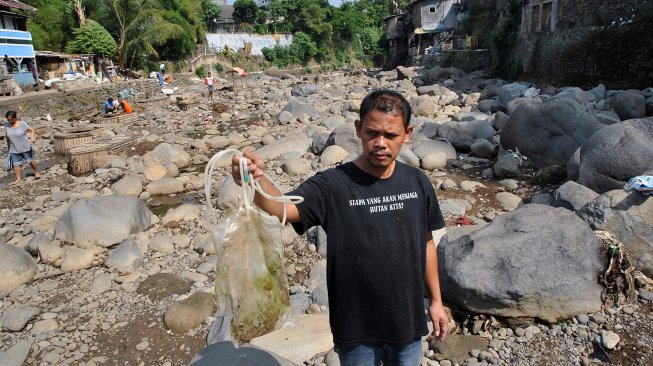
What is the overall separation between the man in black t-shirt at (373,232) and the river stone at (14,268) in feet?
17.3

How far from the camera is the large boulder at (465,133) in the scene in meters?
10.5

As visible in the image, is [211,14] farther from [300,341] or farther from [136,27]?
[300,341]

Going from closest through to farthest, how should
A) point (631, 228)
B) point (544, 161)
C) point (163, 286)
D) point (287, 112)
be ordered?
point (631, 228) → point (163, 286) → point (544, 161) → point (287, 112)

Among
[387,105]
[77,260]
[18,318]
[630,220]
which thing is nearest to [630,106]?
[630,220]

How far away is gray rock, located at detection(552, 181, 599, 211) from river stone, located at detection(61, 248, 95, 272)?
634cm

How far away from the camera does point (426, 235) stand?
228 cm

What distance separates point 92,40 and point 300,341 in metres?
30.3

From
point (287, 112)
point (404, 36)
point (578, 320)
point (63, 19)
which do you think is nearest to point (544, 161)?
point (578, 320)

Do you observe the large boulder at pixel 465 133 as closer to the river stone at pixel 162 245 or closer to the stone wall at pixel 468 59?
the river stone at pixel 162 245

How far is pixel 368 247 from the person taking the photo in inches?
80.8

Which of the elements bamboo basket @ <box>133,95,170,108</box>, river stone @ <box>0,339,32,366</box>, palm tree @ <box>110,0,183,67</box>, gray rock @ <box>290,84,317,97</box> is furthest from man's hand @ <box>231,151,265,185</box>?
palm tree @ <box>110,0,183,67</box>

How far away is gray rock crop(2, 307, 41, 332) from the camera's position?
4.85 meters

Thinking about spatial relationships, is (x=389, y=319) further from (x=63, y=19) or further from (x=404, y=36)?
(x=404, y=36)

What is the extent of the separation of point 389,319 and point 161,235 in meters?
5.59
